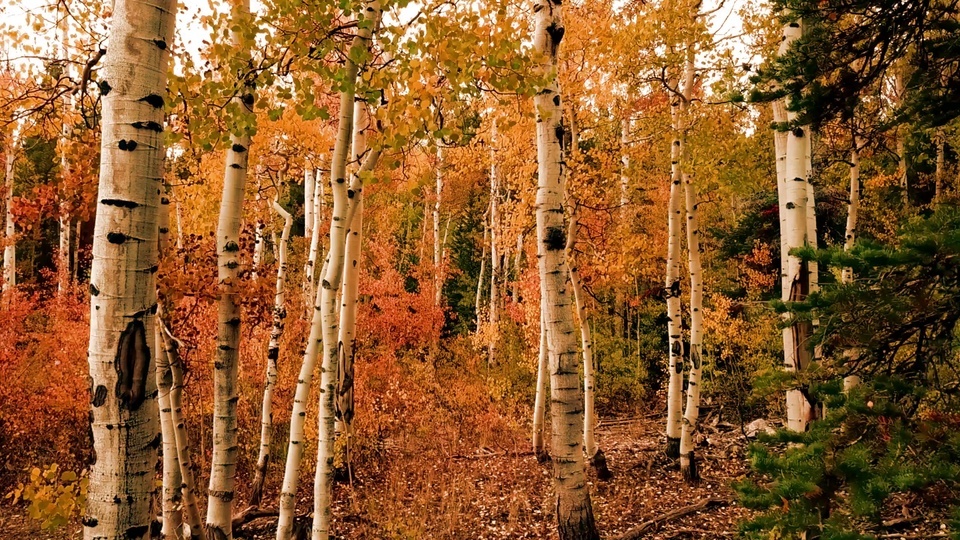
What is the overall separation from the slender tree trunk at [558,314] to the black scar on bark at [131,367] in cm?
258

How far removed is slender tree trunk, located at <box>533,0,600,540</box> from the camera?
12.1ft

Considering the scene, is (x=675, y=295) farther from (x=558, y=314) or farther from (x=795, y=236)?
(x=558, y=314)

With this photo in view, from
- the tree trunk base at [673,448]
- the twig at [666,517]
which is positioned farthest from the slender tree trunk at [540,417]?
the twig at [666,517]

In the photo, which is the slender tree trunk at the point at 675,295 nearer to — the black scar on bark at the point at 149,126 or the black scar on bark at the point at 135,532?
the black scar on bark at the point at 149,126

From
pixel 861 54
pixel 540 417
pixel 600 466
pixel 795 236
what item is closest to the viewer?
pixel 861 54

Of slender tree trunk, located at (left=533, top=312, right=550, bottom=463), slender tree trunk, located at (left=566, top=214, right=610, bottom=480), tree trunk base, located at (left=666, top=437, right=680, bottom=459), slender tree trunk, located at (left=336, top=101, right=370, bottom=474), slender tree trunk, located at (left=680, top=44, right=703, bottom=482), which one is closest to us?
slender tree trunk, located at (left=336, top=101, right=370, bottom=474)

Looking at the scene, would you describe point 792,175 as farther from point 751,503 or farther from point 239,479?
point 239,479

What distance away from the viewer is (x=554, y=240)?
383cm

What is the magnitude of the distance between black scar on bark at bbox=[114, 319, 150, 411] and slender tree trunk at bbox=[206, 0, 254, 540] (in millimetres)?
2231

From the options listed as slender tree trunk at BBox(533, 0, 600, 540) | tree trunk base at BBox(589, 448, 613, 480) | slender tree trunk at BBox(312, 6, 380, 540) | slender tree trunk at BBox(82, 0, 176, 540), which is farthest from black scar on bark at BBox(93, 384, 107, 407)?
tree trunk base at BBox(589, 448, 613, 480)

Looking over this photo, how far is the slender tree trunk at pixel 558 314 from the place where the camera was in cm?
368

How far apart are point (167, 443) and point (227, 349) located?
114cm

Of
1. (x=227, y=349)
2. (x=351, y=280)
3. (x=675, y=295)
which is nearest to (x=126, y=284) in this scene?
(x=227, y=349)

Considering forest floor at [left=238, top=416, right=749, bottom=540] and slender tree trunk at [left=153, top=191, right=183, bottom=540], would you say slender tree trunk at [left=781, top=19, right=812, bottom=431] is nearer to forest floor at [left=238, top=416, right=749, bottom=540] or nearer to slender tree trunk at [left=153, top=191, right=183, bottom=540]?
forest floor at [left=238, top=416, right=749, bottom=540]
